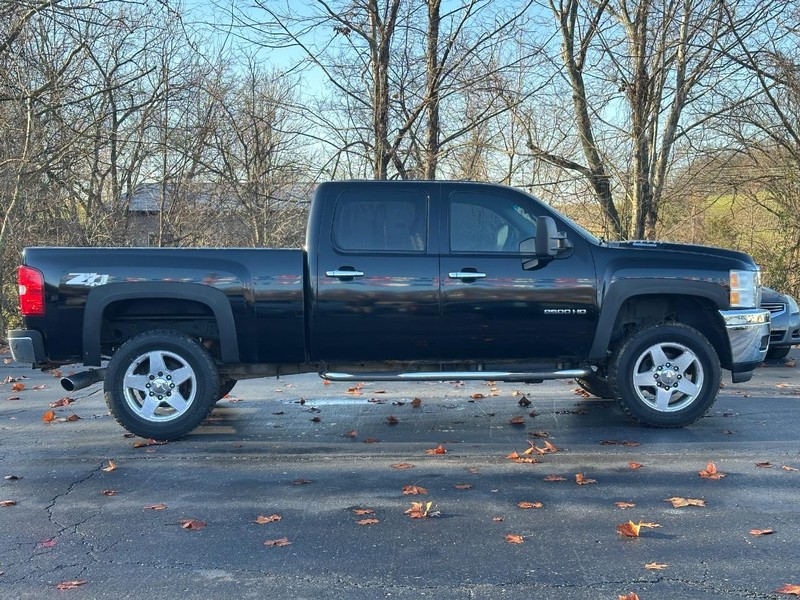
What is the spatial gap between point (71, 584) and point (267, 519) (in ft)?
3.71

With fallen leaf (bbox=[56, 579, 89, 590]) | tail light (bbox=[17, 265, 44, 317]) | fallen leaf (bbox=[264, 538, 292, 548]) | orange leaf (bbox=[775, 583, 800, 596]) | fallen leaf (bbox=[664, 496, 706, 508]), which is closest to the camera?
orange leaf (bbox=[775, 583, 800, 596])

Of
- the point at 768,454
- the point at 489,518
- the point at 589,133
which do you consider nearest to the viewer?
the point at 489,518

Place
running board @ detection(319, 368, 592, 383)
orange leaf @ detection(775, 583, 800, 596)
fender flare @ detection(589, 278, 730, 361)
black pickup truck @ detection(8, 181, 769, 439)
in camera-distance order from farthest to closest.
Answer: fender flare @ detection(589, 278, 730, 361)
running board @ detection(319, 368, 592, 383)
black pickup truck @ detection(8, 181, 769, 439)
orange leaf @ detection(775, 583, 800, 596)

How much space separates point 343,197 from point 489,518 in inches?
123

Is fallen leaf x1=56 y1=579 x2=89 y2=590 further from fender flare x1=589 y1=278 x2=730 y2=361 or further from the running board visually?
fender flare x1=589 y1=278 x2=730 y2=361

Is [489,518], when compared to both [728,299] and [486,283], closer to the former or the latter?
[486,283]

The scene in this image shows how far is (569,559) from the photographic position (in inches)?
145

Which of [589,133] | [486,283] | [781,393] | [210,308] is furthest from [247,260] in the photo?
[589,133]

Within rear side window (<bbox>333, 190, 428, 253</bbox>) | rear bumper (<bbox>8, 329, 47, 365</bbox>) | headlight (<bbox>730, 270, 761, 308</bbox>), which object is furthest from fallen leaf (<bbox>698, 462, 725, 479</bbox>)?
rear bumper (<bbox>8, 329, 47, 365</bbox>)

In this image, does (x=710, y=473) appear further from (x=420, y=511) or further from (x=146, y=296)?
(x=146, y=296)

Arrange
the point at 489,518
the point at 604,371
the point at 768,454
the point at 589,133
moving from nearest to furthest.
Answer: the point at 489,518
the point at 768,454
the point at 604,371
the point at 589,133

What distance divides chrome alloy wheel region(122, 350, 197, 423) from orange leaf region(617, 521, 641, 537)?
11.7 ft

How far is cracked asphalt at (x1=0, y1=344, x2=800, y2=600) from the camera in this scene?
348 centimetres

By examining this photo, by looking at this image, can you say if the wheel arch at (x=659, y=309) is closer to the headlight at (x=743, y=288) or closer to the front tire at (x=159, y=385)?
the headlight at (x=743, y=288)
